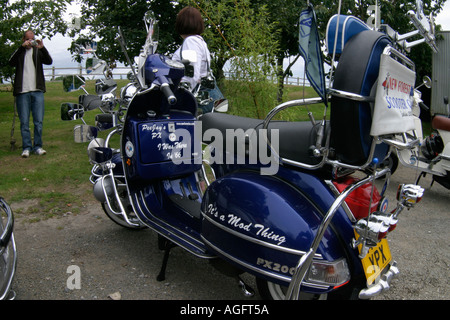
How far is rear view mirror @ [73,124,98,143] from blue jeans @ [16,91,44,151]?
314 centimetres

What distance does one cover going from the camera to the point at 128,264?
2941 mm

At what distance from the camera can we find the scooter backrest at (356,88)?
1626mm

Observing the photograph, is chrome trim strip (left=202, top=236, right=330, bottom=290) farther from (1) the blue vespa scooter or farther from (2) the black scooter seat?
(2) the black scooter seat

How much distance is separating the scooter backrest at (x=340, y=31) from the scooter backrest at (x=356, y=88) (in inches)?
1.2

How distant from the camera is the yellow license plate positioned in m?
1.85

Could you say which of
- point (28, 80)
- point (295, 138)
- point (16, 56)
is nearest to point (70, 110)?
point (295, 138)

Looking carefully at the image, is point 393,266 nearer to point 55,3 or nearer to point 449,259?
point 449,259

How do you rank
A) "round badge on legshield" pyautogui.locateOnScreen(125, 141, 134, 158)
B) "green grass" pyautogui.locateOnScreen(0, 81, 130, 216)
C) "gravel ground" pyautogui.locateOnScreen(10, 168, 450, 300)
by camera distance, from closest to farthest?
"gravel ground" pyautogui.locateOnScreen(10, 168, 450, 300), "round badge on legshield" pyautogui.locateOnScreen(125, 141, 134, 158), "green grass" pyautogui.locateOnScreen(0, 81, 130, 216)

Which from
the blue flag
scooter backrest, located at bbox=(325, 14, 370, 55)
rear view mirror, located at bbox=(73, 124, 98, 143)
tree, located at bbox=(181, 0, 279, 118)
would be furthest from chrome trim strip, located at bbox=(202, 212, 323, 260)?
tree, located at bbox=(181, 0, 279, 118)

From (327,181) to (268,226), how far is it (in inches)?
14.5

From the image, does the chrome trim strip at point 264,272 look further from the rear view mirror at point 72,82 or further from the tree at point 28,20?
the tree at point 28,20

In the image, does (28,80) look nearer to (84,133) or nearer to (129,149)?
(84,133)

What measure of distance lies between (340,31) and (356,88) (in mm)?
287

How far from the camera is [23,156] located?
5.65 meters
